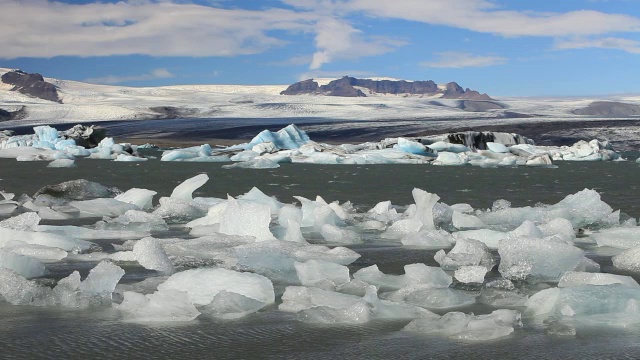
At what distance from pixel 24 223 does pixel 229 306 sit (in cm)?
250

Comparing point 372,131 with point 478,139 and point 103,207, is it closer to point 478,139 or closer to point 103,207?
point 478,139

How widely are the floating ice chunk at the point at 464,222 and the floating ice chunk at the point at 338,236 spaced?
38.1 inches

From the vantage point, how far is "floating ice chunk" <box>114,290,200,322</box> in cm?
308

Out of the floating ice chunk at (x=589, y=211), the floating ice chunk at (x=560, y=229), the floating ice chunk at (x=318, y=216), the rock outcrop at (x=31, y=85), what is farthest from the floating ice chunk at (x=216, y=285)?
the rock outcrop at (x=31, y=85)

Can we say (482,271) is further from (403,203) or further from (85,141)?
(85,141)

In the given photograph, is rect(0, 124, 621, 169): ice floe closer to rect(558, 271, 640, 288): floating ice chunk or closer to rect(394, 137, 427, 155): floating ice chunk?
rect(394, 137, 427, 155): floating ice chunk

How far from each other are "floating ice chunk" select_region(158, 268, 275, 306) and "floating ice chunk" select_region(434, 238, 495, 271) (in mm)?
1259

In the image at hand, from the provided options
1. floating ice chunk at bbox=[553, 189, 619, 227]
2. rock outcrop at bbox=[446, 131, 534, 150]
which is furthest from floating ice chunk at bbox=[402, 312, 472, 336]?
rock outcrop at bbox=[446, 131, 534, 150]

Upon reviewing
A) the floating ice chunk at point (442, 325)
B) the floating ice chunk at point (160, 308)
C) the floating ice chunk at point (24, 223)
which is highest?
the floating ice chunk at point (24, 223)

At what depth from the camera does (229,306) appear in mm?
3188

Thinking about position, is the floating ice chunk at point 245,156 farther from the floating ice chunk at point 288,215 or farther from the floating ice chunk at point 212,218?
the floating ice chunk at point 288,215

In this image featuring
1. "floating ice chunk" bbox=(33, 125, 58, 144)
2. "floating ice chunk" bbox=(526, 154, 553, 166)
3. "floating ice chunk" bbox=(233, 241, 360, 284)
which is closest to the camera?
"floating ice chunk" bbox=(233, 241, 360, 284)

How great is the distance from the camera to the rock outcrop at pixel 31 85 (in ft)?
352

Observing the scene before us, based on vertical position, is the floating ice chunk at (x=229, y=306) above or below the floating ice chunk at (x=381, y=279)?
above
